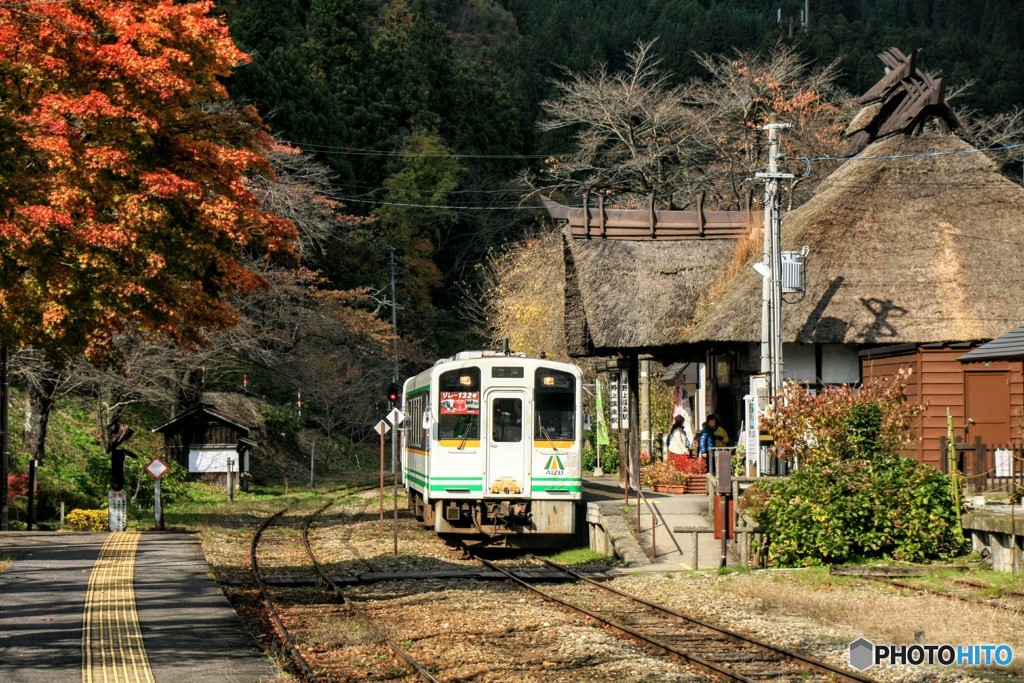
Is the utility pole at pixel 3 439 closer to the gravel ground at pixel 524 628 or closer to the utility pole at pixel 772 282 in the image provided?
the gravel ground at pixel 524 628

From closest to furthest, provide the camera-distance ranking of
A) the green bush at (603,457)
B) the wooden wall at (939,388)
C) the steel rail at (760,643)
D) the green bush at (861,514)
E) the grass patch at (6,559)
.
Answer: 1. the steel rail at (760,643)
2. the grass patch at (6,559)
3. the green bush at (861,514)
4. the wooden wall at (939,388)
5. the green bush at (603,457)

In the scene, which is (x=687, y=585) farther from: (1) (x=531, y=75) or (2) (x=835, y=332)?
(1) (x=531, y=75)

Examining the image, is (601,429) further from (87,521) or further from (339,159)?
(339,159)

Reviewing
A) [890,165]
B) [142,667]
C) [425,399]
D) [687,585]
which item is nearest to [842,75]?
[890,165]

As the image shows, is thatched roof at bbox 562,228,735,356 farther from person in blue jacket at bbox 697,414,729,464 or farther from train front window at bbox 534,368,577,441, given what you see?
train front window at bbox 534,368,577,441

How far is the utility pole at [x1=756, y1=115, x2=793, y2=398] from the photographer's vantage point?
69.8ft

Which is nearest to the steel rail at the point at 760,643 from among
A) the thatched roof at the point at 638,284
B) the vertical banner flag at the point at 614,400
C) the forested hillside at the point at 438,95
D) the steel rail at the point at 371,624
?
the steel rail at the point at 371,624

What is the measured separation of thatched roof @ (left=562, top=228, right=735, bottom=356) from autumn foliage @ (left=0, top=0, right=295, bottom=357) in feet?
23.5

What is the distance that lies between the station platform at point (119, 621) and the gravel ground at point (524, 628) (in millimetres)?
870

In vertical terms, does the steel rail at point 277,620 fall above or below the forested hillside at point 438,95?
below

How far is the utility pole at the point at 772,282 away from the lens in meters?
21.3

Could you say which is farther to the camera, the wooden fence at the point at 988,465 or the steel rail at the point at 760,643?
the wooden fence at the point at 988,465

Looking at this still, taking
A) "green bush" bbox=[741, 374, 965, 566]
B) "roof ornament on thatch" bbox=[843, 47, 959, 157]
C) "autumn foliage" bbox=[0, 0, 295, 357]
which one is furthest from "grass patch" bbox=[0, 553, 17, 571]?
"roof ornament on thatch" bbox=[843, 47, 959, 157]

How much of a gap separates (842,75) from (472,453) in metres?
46.7
